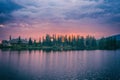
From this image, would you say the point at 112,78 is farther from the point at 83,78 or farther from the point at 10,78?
the point at 10,78

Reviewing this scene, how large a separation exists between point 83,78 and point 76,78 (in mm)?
→ 1808

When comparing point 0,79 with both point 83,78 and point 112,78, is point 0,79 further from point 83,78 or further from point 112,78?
point 112,78

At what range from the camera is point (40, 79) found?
41875mm

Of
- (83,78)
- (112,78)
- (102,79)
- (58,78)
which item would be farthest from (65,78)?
(112,78)

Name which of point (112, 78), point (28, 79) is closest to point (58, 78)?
point (28, 79)

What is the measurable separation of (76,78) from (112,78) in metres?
9.31

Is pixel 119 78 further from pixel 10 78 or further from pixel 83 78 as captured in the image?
pixel 10 78

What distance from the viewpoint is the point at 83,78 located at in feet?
144

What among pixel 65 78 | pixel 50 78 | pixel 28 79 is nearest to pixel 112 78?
pixel 65 78

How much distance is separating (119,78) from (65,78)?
13.8 m

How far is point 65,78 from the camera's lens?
4384 cm

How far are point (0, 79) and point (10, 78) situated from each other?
246 cm

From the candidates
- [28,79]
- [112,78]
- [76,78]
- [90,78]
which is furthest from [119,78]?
[28,79]

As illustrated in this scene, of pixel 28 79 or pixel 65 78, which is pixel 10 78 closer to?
pixel 28 79
